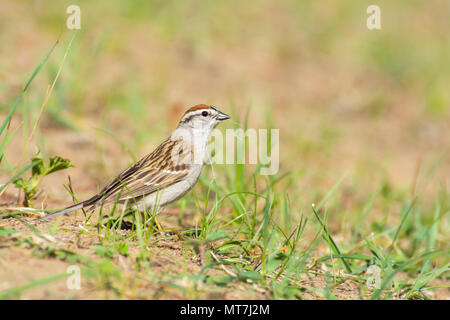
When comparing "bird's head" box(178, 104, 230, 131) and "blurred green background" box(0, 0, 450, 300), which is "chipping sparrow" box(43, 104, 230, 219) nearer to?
"bird's head" box(178, 104, 230, 131)

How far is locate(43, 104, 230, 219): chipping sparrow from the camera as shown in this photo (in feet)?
14.5

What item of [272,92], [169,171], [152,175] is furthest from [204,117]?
[272,92]

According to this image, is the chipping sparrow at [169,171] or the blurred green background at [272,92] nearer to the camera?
the chipping sparrow at [169,171]

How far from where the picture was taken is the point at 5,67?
737cm

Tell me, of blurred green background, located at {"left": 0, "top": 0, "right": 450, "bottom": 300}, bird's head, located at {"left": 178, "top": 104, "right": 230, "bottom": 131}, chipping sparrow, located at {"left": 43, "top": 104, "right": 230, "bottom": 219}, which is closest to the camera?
chipping sparrow, located at {"left": 43, "top": 104, "right": 230, "bottom": 219}

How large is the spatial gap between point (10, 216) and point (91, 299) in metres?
1.19

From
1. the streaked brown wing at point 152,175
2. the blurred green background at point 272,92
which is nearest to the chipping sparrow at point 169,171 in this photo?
the streaked brown wing at point 152,175

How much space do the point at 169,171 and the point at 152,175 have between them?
6.2 inches

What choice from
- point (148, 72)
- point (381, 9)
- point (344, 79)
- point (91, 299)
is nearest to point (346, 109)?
point (344, 79)

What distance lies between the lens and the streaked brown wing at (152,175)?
4465 millimetres

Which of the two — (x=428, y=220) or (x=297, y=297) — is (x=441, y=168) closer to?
(x=428, y=220)

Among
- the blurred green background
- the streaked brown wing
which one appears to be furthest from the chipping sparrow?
the blurred green background

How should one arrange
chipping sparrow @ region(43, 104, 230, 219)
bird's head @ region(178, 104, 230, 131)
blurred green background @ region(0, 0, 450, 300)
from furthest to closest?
blurred green background @ region(0, 0, 450, 300) → bird's head @ region(178, 104, 230, 131) → chipping sparrow @ region(43, 104, 230, 219)

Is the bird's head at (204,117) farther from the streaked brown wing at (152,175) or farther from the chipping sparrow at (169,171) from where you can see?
the streaked brown wing at (152,175)
